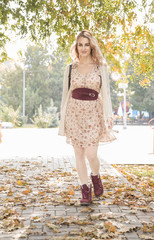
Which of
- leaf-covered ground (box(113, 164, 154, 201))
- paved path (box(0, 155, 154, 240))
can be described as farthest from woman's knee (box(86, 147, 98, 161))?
leaf-covered ground (box(113, 164, 154, 201))

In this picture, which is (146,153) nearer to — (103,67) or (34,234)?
(103,67)

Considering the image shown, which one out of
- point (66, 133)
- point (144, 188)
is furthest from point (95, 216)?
point (144, 188)

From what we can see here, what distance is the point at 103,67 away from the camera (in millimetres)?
5016

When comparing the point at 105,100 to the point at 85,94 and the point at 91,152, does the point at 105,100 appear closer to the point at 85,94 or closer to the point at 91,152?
the point at 85,94

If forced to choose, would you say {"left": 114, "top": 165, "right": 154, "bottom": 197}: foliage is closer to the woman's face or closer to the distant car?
the woman's face

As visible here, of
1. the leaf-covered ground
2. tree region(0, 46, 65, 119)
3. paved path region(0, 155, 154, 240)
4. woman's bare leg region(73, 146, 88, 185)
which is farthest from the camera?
tree region(0, 46, 65, 119)

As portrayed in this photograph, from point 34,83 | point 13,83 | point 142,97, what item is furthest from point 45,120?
point 142,97

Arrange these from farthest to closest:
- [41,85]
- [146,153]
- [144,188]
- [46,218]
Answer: [41,85], [146,153], [144,188], [46,218]

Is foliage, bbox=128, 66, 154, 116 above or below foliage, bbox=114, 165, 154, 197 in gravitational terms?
above

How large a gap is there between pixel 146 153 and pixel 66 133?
25.0 ft

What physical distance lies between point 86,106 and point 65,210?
1288mm

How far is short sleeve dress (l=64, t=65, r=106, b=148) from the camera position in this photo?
493cm

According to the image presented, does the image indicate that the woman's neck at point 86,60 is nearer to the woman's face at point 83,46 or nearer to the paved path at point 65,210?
the woman's face at point 83,46

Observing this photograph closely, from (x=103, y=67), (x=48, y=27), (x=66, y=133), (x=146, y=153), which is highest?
(x=48, y=27)
